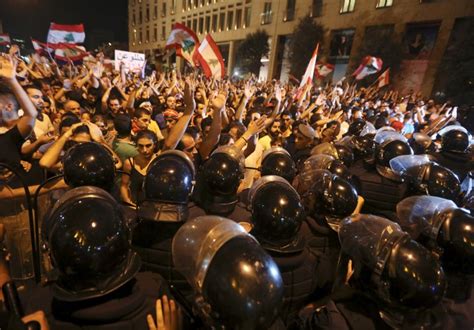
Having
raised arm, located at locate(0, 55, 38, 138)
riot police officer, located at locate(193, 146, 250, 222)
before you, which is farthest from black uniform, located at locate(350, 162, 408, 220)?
raised arm, located at locate(0, 55, 38, 138)

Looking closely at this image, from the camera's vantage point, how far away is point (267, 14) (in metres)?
33.7

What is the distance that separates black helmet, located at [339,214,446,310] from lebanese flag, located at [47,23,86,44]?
13140 millimetres

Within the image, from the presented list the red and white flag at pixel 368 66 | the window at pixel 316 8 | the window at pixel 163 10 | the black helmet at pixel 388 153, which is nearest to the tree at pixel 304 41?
the window at pixel 316 8

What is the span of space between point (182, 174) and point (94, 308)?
1151mm

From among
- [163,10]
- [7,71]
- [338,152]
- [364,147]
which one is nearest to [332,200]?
[338,152]

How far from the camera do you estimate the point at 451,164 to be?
14.8ft

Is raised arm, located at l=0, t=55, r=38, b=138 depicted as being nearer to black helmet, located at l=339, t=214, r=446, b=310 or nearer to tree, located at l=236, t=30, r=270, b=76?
black helmet, located at l=339, t=214, r=446, b=310

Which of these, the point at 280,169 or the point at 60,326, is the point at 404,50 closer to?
the point at 280,169

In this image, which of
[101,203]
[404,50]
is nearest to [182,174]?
[101,203]

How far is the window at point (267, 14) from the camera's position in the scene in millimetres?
33375

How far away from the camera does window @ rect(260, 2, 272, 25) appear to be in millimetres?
33375

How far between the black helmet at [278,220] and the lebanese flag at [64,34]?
1246 cm

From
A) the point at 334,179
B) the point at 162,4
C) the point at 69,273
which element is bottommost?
the point at 69,273

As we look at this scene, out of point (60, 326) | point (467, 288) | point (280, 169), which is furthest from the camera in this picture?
point (280, 169)
